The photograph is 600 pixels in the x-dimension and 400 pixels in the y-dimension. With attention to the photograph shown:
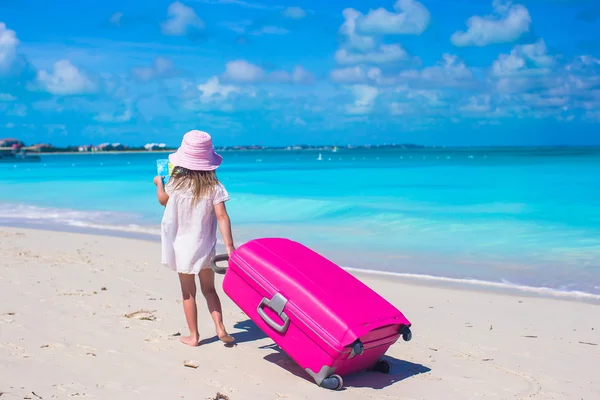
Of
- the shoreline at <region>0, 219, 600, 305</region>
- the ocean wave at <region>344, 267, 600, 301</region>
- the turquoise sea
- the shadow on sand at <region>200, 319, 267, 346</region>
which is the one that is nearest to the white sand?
the shadow on sand at <region>200, 319, 267, 346</region>

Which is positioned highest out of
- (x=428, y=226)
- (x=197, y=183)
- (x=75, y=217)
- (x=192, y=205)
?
(x=197, y=183)

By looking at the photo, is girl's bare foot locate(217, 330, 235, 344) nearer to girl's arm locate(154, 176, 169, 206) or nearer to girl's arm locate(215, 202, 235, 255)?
girl's arm locate(215, 202, 235, 255)

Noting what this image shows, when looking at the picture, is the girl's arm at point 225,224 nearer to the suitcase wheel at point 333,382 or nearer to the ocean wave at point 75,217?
the suitcase wheel at point 333,382

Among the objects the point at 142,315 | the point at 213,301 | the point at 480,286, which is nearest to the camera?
the point at 213,301

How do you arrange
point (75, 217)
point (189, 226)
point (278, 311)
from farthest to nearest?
point (75, 217)
point (189, 226)
point (278, 311)

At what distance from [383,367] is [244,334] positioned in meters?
1.31

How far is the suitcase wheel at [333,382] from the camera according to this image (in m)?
3.59

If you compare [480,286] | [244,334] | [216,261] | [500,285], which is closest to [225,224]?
[216,261]

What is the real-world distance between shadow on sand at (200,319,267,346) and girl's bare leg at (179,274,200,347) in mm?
99

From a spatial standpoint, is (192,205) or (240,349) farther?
(240,349)

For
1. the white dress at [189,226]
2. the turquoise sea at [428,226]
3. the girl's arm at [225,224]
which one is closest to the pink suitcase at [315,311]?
the girl's arm at [225,224]

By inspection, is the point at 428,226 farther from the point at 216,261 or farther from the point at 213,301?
the point at 216,261

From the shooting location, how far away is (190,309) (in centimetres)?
442

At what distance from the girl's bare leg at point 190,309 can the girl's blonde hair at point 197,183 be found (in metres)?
0.61
